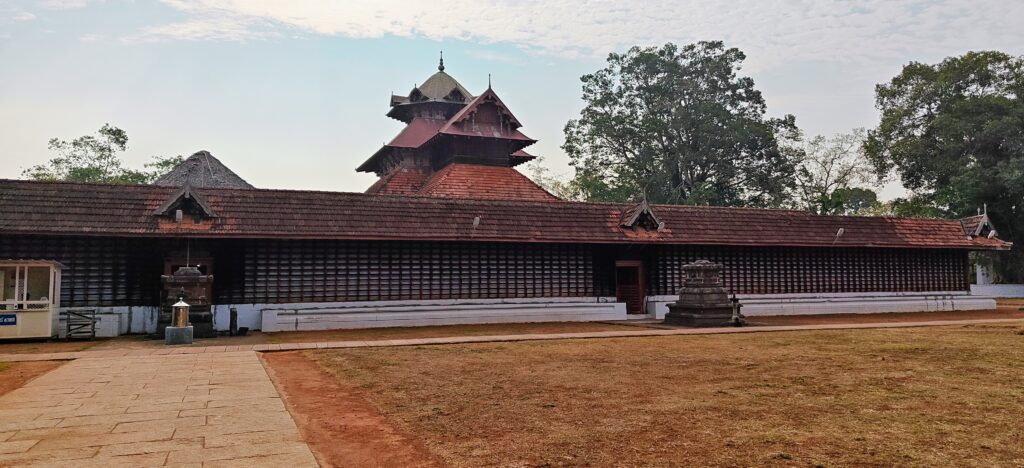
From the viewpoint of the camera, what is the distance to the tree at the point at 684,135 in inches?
1693

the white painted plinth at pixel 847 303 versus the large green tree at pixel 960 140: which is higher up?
the large green tree at pixel 960 140

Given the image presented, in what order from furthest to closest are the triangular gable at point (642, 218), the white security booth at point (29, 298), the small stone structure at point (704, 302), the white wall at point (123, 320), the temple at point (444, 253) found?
the triangular gable at point (642, 218) → the small stone structure at point (704, 302) → the temple at point (444, 253) → the white wall at point (123, 320) → the white security booth at point (29, 298)

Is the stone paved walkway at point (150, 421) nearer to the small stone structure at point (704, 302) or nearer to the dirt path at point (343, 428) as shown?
the dirt path at point (343, 428)

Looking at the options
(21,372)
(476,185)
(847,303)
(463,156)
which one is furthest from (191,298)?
(847,303)

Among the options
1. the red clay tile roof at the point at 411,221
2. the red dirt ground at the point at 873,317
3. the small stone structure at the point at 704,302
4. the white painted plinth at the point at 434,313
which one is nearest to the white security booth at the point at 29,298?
the red clay tile roof at the point at 411,221

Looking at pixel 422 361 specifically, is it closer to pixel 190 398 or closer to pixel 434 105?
pixel 190 398

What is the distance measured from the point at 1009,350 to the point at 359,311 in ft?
47.1

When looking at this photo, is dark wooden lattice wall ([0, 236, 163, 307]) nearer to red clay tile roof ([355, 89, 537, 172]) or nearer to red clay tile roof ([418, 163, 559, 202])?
red clay tile roof ([418, 163, 559, 202])

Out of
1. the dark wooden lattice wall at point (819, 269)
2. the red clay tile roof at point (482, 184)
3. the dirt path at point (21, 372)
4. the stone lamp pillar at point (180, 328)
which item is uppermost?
the red clay tile roof at point (482, 184)

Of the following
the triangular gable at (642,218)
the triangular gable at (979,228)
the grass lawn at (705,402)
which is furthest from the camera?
the triangular gable at (979,228)

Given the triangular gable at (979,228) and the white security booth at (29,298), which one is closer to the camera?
the white security booth at (29,298)

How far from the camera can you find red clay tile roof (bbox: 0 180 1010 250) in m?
16.4

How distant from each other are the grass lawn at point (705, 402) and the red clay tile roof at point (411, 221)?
21.9ft

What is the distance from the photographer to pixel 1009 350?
1138cm
